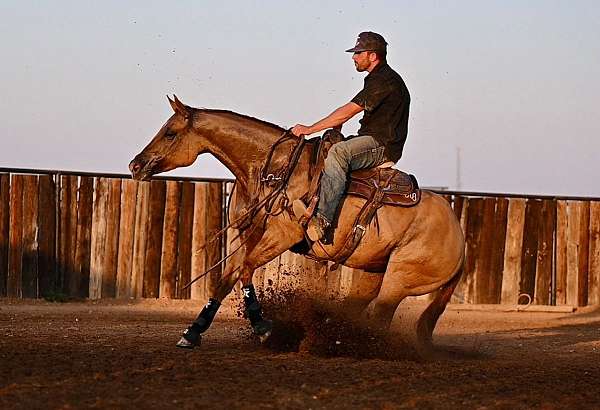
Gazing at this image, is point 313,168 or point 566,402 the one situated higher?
point 313,168

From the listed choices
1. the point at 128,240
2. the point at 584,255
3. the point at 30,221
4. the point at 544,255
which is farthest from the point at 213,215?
the point at 584,255

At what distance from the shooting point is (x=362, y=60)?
10461 mm

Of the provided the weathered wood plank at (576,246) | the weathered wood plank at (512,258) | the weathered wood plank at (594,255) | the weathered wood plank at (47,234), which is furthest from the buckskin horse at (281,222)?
the weathered wood plank at (594,255)

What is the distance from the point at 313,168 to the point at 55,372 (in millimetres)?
3156

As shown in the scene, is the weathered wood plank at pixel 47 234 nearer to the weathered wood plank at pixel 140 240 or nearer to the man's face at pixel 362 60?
the weathered wood plank at pixel 140 240

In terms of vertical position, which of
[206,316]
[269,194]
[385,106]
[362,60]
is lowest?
[206,316]

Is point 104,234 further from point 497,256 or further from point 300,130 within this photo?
point 300,130

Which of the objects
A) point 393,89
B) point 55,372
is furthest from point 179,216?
point 55,372

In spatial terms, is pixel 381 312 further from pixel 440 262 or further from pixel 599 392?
pixel 599 392

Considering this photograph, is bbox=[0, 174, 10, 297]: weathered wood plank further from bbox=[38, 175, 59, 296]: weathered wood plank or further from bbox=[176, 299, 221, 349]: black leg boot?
bbox=[176, 299, 221, 349]: black leg boot

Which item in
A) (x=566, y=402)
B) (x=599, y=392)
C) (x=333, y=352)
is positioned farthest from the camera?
(x=333, y=352)

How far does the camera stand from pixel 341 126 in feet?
34.6

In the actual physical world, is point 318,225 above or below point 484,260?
above

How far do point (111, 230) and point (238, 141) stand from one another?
778 cm
